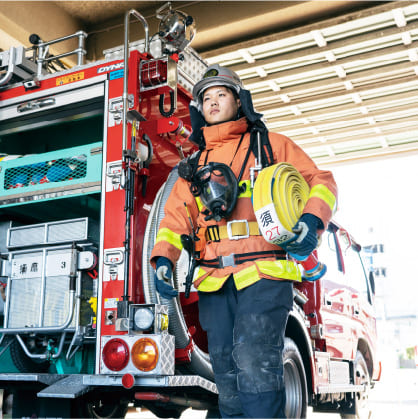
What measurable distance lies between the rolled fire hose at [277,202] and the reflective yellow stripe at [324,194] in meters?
0.08

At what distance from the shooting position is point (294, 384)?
14.1 ft

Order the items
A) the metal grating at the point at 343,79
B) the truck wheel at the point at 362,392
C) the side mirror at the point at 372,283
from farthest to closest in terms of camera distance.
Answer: the metal grating at the point at 343,79 → the side mirror at the point at 372,283 → the truck wheel at the point at 362,392

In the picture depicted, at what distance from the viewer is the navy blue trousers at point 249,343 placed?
8.84 feet

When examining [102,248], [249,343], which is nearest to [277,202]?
[249,343]

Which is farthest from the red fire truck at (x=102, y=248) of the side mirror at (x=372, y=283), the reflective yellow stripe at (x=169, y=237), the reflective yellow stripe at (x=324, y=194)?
the side mirror at (x=372, y=283)

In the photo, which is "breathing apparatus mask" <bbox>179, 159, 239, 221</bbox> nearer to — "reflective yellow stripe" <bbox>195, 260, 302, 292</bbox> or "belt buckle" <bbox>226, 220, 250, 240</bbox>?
"belt buckle" <bbox>226, 220, 250, 240</bbox>

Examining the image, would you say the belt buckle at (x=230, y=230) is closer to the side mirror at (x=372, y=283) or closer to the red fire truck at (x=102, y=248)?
the red fire truck at (x=102, y=248)

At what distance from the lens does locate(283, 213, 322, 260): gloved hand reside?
2.65 metres

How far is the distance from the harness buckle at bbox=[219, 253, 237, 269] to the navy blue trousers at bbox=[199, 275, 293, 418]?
0.07 metres

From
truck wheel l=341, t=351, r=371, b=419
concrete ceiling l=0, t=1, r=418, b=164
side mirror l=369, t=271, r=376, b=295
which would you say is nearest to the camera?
truck wheel l=341, t=351, r=371, b=419

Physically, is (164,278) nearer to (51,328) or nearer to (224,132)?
(224,132)

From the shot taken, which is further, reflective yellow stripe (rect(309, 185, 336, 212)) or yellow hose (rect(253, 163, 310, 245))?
reflective yellow stripe (rect(309, 185, 336, 212))

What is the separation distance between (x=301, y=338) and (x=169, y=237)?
1.83 m

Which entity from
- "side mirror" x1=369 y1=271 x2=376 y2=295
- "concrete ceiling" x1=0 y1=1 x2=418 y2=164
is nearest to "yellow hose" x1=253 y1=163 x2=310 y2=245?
"side mirror" x1=369 y1=271 x2=376 y2=295
